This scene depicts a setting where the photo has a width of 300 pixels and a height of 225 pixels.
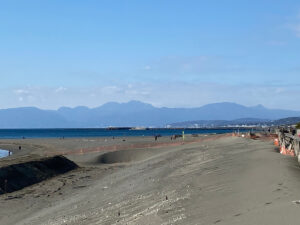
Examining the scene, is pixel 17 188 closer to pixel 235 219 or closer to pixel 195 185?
pixel 195 185

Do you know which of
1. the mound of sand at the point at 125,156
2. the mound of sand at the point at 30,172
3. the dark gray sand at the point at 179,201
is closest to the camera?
the dark gray sand at the point at 179,201

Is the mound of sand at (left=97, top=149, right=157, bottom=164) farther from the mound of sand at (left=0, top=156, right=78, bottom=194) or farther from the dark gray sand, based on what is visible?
the dark gray sand

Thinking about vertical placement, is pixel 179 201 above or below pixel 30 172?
above

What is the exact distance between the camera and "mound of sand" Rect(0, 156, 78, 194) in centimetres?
3012

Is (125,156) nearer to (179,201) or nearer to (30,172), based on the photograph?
(30,172)

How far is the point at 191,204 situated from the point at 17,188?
18.5m

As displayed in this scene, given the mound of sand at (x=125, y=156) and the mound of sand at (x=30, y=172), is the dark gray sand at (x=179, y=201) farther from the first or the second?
the mound of sand at (x=125, y=156)

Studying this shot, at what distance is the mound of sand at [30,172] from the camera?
30116 mm

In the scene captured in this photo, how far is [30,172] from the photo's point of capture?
34719mm

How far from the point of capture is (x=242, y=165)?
2123 centimetres

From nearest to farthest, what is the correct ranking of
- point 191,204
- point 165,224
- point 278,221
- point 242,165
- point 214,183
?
point 278,221 → point 165,224 → point 191,204 → point 214,183 → point 242,165

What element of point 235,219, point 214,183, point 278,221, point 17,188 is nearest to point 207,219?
point 235,219

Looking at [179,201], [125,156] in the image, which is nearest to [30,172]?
[125,156]

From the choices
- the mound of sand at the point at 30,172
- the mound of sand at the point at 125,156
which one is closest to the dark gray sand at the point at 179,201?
the mound of sand at the point at 30,172
